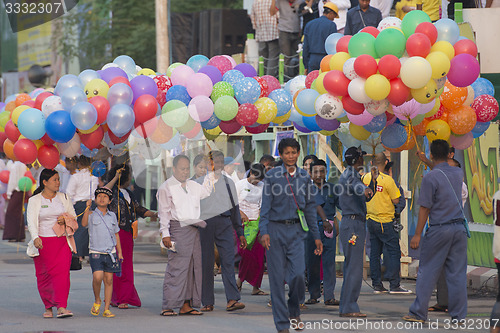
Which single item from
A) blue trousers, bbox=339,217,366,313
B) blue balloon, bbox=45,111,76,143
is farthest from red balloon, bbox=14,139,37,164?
blue trousers, bbox=339,217,366,313

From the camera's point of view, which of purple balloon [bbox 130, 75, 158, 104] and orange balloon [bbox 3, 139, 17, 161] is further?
orange balloon [bbox 3, 139, 17, 161]

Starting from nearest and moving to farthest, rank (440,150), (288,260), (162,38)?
(288,260)
(440,150)
(162,38)

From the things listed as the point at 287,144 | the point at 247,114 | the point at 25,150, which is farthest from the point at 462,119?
the point at 25,150

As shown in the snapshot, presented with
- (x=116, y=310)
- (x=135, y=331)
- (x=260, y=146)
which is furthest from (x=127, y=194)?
(x=260, y=146)

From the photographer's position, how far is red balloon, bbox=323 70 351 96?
417 inches

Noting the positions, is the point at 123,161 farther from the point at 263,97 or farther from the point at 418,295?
the point at 418,295

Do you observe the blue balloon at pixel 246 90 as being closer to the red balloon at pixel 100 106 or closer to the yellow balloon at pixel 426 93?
the red balloon at pixel 100 106

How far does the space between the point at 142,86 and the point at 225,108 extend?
1033 millimetres

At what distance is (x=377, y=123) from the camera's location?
11078 millimetres

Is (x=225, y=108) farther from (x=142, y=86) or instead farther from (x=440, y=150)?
(x=440, y=150)

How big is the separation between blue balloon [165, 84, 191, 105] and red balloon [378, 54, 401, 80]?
2.49m

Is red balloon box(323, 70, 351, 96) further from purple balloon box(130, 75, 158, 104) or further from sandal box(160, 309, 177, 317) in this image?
sandal box(160, 309, 177, 317)

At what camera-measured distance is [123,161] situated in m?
12.3

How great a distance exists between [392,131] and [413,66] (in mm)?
1462
